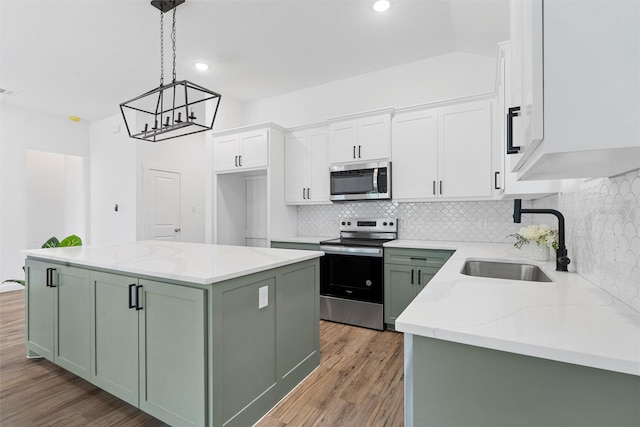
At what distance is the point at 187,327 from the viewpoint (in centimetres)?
156

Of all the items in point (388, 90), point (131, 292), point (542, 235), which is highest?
point (388, 90)

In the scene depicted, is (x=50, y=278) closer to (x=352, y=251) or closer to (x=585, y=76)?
(x=352, y=251)

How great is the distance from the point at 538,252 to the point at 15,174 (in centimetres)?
702

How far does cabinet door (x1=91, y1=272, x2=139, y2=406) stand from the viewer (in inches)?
Result: 70.2

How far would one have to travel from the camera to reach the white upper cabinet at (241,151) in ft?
13.0

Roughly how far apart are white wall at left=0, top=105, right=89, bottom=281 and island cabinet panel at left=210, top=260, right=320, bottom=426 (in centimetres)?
538

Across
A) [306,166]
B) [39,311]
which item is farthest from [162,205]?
[39,311]

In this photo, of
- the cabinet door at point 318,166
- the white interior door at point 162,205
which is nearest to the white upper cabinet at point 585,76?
the cabinet door at point 318,166

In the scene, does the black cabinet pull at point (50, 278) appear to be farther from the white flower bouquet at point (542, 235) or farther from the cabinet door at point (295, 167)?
the white flower bouquet at point (542, 235)

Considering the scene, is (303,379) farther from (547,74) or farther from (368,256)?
(547,74)

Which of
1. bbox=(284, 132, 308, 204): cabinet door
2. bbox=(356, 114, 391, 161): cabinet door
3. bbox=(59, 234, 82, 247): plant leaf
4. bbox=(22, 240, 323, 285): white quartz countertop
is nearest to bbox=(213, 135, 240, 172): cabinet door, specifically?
bbox=(284, 132, 308, 204): cabinet door

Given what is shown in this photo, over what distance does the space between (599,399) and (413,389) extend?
16.7 inches

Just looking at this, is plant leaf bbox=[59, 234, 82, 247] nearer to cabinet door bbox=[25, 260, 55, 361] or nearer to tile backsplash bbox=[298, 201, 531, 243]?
cabinet door bbox=[25, 260, 55, 361]

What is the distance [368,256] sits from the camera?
3.21 meters
